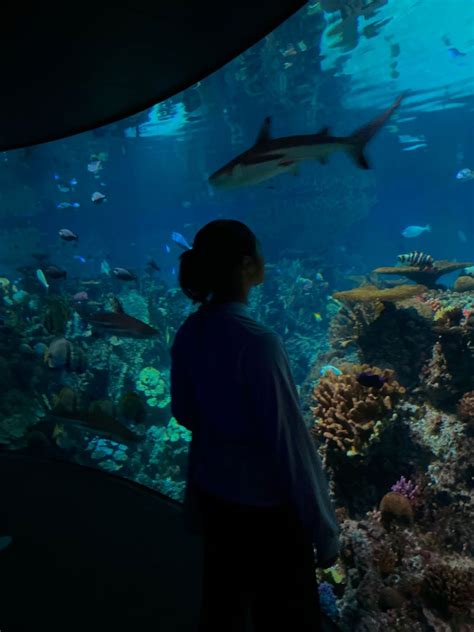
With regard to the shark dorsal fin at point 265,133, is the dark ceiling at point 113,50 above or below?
above

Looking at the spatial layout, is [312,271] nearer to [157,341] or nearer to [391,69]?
[391,69]

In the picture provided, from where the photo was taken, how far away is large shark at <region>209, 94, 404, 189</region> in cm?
341

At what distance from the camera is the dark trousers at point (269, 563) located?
167 centimetres

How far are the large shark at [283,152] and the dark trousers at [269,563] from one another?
2.78 metres

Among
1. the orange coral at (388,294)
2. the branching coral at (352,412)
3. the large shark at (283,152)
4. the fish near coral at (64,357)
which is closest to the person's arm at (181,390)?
the large shark at (283,152)

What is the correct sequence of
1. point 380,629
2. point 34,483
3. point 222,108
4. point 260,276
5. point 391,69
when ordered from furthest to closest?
point 222,108
point 391,69
point 34,483
point 380,629
point 260,276

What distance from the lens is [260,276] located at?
199cm

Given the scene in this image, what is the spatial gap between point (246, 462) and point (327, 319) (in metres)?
19.3

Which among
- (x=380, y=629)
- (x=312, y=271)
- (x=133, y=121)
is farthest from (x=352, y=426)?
(x=133, y=121)

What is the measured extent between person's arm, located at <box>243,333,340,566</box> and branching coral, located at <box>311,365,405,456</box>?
317 centimetres

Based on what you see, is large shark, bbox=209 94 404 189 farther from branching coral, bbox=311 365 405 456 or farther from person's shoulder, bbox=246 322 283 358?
branching coral, bbox=311 365 405 456

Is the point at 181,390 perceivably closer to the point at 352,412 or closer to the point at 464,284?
the point at 352,412

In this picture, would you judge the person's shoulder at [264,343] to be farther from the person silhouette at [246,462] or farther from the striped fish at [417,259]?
the striped fish at [417,259]

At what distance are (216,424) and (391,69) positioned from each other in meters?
28.8
